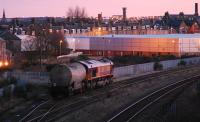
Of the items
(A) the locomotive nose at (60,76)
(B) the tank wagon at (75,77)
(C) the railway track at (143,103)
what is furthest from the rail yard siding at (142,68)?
(A) the locomotive nose at (60,76)

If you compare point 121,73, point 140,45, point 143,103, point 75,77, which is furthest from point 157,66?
point 143,103

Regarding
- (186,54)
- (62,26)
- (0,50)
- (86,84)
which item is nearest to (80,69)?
(86,84)

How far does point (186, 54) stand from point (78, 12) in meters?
101

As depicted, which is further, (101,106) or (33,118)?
(101,106)

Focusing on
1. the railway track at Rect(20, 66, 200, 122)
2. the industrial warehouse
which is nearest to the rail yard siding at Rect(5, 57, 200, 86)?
the railway track at Rect(20, 66, 200, 122)

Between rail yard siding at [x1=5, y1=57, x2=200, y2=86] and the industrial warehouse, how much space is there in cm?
1145

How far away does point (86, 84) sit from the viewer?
41.1 meters

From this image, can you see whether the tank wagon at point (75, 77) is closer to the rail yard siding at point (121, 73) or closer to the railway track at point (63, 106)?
the railway track at point (63, 106)

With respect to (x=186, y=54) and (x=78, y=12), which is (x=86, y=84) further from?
(x=78, y=12)

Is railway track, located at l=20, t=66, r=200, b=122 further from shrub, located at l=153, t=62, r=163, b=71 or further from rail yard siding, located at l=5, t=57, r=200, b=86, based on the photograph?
shrub, located at l=153, t=62, r=163, b=71

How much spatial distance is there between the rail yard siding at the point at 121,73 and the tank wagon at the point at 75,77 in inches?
239

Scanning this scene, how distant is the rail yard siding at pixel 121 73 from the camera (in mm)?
47438

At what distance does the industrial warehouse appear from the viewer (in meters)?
91.6

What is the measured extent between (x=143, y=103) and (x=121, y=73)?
77.2 ft
